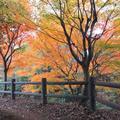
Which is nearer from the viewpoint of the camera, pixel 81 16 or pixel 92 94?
pixel 92 94

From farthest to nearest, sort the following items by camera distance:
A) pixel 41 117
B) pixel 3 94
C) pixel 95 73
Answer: pixel 3 94
pixel 95 73
pixel 41 117

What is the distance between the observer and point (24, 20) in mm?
13141

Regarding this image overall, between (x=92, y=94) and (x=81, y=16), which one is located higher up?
(x=81, y=16)

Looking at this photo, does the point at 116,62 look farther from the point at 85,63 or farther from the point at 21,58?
the point at 21,58

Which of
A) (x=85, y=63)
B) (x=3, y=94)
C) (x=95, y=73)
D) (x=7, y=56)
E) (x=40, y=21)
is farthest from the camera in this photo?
(x=7, y=56)

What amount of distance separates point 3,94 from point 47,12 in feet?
26.4

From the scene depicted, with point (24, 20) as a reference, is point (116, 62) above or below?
below

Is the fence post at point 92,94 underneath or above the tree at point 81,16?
underneath

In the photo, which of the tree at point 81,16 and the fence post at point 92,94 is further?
the tree at point 81,16

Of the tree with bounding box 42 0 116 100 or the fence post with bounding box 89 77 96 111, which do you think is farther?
the tree with bounding box 42 0 116 100

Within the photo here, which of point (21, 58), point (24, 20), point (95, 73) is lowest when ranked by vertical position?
point (95, 73)

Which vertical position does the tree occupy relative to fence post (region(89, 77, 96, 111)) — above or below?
above

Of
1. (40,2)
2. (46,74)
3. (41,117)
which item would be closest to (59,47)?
(46,74)

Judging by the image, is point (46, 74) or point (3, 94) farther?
point (3, 94)
